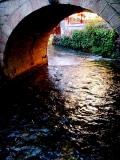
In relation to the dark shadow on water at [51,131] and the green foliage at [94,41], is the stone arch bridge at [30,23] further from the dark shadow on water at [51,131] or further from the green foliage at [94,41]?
the green foliage at [94,41]

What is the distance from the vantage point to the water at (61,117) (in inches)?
226

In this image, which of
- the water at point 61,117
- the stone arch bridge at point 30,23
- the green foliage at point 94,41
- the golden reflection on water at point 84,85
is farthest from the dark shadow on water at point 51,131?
the green foliage at point 94,41

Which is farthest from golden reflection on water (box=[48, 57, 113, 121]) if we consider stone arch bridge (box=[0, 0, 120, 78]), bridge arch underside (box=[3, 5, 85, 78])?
stone arch bridge (box=[0, 0, 120, 78])

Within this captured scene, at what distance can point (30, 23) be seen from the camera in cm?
980

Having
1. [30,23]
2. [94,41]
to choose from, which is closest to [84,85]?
[30,23]

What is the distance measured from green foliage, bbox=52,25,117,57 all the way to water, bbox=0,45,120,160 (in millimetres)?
4974

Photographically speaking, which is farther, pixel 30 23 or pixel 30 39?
pixel 30 39

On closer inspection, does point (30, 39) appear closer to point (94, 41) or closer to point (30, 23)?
point (30, 23)

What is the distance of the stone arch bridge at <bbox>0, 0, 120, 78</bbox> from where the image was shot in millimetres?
6688

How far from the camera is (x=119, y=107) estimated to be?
7.91 metres

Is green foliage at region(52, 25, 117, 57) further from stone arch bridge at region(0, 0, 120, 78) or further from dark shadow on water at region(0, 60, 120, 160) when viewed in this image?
dark shadow on water at region(0, 60, 120, 160)

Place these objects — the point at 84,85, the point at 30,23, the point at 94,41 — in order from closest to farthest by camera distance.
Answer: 1. the point at 30,23
2. the point at 84,85
3. the point at 94,41

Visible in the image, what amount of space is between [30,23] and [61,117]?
164 inches

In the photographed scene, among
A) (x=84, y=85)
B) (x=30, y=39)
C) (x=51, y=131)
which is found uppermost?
(x=30, y=39)
